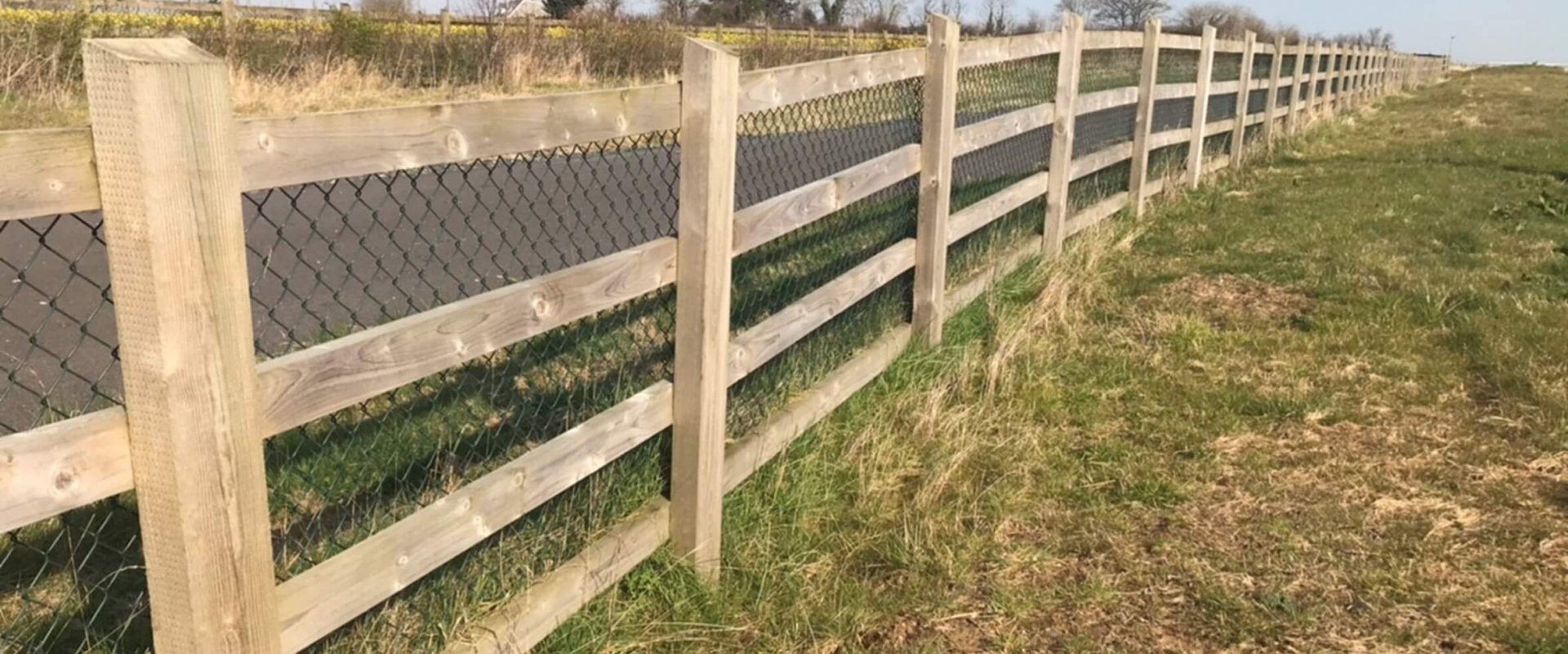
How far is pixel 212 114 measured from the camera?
195 centimetres

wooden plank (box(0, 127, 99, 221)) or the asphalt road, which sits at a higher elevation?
wooden plank (box(0, 127, 99, 221))

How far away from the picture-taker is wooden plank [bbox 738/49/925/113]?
384 cm

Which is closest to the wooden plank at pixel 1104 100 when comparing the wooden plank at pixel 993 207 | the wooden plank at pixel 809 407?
the wooden plank at pixel 993 207

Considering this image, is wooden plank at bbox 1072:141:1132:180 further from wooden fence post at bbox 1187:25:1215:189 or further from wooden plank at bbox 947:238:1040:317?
wooden fence post at bbox 1187:25:1215:189

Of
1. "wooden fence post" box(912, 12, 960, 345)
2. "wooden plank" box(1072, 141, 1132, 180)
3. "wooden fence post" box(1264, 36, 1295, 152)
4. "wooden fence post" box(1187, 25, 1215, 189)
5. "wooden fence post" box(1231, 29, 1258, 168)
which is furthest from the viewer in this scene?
"wooden fence post" box(1264, 36, 1295, 152)

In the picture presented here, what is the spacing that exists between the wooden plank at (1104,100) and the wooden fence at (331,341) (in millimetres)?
3371

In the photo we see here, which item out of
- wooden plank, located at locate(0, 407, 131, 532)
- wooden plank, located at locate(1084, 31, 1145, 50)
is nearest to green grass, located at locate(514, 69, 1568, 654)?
wooden plank, located at locate(1084, 31, 1145, 50)

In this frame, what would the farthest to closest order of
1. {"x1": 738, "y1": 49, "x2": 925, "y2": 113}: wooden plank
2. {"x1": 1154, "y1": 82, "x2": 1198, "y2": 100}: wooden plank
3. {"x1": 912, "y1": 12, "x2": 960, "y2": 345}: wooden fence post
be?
{"x1": 1154, "y1": 82, "x2": 1198, "y2": 100}: wooden plank → {"x1": 912, "y1": 12, "x2": 960, "y2": 345}: wooden fence post → {"x1": 738, "y1": 49, "x2": 925, "y2": 113}: wooden plank

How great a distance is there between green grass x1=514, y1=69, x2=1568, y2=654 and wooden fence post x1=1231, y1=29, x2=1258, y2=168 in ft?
18.5

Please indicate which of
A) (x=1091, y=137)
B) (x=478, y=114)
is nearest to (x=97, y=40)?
(x=478, y=114)

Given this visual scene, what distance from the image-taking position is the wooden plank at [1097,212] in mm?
8617

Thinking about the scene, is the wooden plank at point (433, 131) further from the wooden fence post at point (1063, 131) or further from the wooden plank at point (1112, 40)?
the wooden plank at point (1112, 40)

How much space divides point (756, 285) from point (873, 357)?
114cm

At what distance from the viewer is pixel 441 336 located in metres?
2.64
